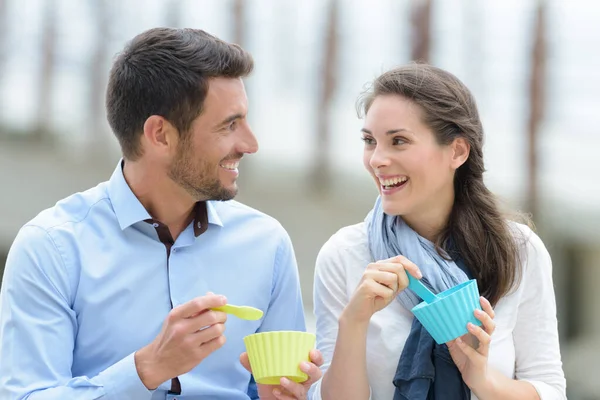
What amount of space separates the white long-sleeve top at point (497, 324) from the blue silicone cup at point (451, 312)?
0.31 meters

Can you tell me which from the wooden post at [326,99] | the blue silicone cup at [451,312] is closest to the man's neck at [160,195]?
the blue silicone cup at [451,312]

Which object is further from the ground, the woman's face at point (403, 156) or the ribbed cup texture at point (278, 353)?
the woman's face at point (403, 156)

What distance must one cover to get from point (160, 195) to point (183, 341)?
535mm

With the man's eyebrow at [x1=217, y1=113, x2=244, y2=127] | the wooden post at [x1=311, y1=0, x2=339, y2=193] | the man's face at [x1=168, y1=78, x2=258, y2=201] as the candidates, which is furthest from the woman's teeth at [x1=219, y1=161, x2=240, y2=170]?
the wooden post at [x1=311, y1=0, x2=339, y2=193]

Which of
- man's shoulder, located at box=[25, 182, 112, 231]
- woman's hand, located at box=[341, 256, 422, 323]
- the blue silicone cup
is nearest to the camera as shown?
the blue silicone cup

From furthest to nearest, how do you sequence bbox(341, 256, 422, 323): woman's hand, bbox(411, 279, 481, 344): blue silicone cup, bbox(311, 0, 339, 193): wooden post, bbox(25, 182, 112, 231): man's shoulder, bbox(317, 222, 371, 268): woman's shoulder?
bbox(311, 0, 339, 193): wooden post, bbox(317, 222, 371, 268): woman's shoulder, bbox(25, 182, 112, 231): man's shoulder, bbox(341, 256, 422, 323): woman's hand, bbox(411, 279, 481, 344): blue silicone cup

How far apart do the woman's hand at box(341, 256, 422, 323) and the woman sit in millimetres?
33

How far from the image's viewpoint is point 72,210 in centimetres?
225

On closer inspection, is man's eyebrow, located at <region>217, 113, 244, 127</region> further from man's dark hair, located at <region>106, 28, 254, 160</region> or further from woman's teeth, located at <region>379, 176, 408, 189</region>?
woman's teeth, located at <region>379, 176, 408, 189</region>

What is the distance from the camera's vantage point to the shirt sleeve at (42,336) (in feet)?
6.48

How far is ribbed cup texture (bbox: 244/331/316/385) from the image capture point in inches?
75.4

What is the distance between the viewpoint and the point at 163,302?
2.21m

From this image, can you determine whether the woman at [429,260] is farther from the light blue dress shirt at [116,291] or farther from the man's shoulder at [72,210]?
the man's shoulder at [72,210]

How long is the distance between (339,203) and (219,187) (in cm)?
615
